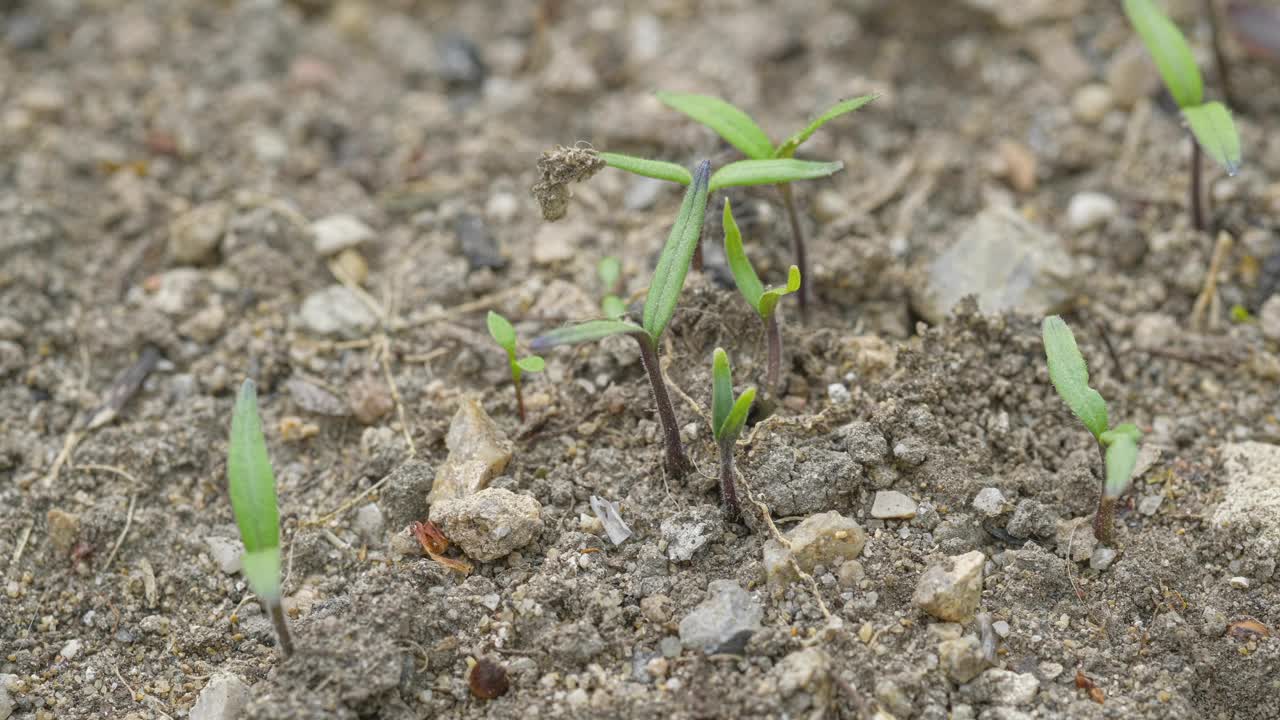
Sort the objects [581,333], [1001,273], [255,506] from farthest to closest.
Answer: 1. [1001,273]
2. [581,333]
3. [255,506]

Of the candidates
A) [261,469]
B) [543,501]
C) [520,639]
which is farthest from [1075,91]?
[261,469]

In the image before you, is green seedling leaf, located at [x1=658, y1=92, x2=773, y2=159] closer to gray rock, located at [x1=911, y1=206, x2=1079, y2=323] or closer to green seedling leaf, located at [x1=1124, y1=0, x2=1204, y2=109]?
gray rock, located at [x1=911, y1=206, x2=1079, y2=323]

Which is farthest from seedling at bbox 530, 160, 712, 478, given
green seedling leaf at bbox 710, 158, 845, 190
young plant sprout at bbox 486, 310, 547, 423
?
young plant sprout at bbox 486, 310, 547, 423

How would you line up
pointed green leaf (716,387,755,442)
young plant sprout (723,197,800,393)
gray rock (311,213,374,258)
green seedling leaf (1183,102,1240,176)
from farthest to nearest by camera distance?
gray rock (311,213,374,258)
green seedling leaf (1183,102,1240,176)
young plant sprout (723,197,800,393)
pointed green leaf (716,387,755,442)

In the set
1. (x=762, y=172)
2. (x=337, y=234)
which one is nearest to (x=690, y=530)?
(x=762, y=172)

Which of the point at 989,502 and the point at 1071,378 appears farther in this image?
the point at 989,502

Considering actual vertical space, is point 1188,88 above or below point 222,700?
above

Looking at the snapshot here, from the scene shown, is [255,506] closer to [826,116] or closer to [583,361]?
[583,361]
